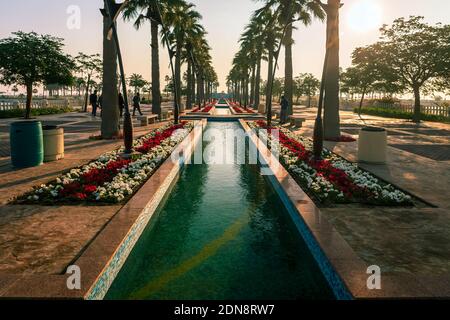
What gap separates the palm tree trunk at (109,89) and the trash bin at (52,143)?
4809 millimetres

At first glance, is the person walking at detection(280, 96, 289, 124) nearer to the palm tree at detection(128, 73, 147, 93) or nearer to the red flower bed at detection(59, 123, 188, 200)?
the red flower bed at detection(59, 123, 188, 200)

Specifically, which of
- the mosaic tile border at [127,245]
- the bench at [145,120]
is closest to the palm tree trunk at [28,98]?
the bench at [145,120]

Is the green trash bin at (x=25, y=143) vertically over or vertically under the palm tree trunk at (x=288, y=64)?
under

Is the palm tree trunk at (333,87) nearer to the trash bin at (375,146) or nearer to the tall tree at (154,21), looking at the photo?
the trash bin at (375,146)

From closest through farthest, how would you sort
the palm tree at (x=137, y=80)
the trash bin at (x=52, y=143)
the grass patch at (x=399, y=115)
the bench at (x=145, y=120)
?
the trash bin at (x=52, y=143) < the bench at (x=145, y=120) < the grass patch at (x=399, y=115) < the palm tree at (x=137, y=80)

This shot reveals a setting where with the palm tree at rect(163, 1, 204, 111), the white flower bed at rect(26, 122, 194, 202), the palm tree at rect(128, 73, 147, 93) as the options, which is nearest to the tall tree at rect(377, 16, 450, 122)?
the palm tree at rect(163, 1, 204, 111)

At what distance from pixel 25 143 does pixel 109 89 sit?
633cm

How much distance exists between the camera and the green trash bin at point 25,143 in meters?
10.1

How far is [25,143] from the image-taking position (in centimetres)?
1028

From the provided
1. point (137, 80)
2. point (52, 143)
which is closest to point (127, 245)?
point (52, 143)

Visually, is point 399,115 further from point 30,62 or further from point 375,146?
point 30,62

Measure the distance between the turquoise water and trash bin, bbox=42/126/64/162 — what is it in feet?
15.7

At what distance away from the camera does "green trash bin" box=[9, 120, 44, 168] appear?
10.1 m
